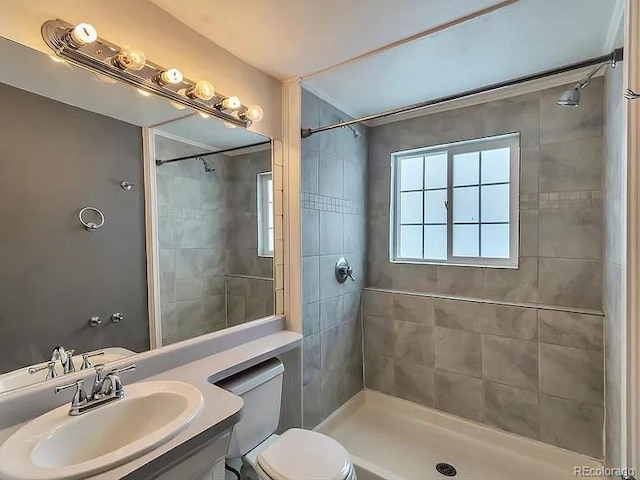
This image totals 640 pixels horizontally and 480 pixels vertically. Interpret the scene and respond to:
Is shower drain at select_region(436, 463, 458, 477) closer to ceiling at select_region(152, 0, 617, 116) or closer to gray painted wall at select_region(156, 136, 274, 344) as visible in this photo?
gray painted wall at select_region(156, 136, 274, 344)

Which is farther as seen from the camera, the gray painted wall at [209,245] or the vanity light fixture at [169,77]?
the gray painted wall at [209,245]

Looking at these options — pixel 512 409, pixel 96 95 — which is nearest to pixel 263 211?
pixel 96 95

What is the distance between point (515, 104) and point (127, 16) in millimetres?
2209

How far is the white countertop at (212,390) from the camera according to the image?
2.83 ft

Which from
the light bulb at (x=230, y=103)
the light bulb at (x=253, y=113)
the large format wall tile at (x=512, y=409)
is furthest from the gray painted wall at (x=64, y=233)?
the large format wall tile at (x=512, y=409)

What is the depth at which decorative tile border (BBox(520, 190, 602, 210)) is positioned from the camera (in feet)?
6.44

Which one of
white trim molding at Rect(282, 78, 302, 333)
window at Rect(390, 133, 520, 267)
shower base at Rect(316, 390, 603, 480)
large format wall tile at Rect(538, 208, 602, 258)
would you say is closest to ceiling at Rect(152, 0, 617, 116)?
white trim molding at Rect(282, 78, 302, 333)

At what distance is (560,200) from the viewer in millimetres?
2059

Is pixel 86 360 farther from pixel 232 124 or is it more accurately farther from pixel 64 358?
pixel 232 124

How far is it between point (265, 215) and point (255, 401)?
39.9 inches

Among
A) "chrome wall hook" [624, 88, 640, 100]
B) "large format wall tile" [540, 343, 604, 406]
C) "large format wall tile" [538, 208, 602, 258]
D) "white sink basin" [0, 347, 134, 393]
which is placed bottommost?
"large format wall tile" [540, 343, 604, 406]

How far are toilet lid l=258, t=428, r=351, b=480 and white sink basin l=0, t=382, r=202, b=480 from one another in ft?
1.75

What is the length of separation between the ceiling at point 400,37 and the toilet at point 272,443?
1.61 metres

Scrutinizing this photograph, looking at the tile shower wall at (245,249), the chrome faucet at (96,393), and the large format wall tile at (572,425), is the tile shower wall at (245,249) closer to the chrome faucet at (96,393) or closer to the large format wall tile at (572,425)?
the chrome faucet at (96,393)
